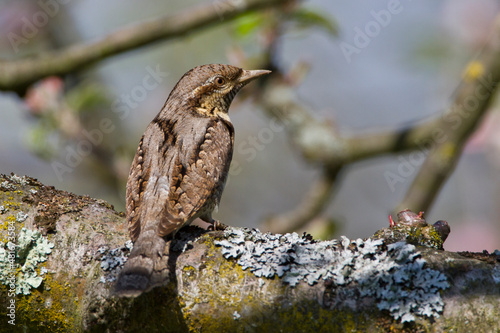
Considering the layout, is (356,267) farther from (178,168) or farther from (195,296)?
(178,168)

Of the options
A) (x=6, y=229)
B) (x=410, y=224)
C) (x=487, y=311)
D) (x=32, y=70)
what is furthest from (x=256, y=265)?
(x=32, y=70)

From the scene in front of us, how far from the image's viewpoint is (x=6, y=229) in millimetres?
2494

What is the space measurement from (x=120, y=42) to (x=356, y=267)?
3.45m

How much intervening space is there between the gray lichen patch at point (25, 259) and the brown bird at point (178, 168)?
40 cm

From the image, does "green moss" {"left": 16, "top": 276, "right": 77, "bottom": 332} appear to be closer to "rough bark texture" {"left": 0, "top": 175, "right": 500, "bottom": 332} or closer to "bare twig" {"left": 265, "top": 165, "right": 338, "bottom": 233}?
"rough bark texture" {"left": 0, "top": 175, "right": 500, "bottom": 332}

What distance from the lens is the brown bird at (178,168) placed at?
2.44m

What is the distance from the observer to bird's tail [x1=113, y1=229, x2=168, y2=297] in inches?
86.6

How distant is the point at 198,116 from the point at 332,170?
1989mm

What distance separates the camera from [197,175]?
327 cm

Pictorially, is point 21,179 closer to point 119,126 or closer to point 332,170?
point 332,170

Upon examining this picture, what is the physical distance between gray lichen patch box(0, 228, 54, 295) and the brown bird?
400mm

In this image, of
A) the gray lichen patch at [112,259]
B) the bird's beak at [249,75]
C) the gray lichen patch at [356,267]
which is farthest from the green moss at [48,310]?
the bird's beak at [249,75]

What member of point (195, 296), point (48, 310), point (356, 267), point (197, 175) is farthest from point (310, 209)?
point (48, 310)

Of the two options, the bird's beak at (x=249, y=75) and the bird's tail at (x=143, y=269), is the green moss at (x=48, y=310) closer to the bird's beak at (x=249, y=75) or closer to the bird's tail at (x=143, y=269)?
the bird's tail at (x=143, y=269)
